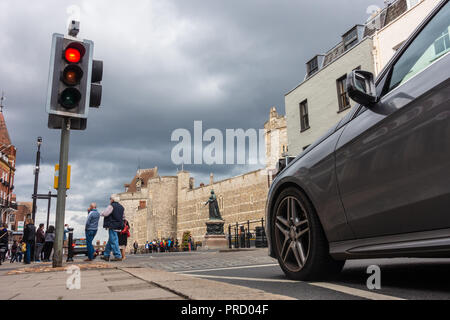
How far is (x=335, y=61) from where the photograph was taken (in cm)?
2012

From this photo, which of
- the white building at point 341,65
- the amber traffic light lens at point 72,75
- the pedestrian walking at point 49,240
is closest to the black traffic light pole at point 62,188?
the amber traffic light lens at point 72,75

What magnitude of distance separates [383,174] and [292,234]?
1070 millimetres

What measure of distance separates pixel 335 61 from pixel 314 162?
18.4 m

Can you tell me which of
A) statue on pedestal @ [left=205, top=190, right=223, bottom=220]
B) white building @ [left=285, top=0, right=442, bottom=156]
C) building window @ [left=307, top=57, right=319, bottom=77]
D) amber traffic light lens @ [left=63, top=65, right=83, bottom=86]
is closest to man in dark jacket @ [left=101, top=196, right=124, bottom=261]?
amber traffic light lens @ [left=63, top=65, right=83, bottom=86]

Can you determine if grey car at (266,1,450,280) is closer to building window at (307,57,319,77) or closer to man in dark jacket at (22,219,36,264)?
man in dark jacket at (22,219,36,264)

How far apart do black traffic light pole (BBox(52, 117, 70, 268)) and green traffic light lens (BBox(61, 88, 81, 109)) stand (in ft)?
1.94

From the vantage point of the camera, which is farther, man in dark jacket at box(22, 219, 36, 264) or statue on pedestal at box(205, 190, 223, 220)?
statue on pedestal at box(205, 190, 223, 220)

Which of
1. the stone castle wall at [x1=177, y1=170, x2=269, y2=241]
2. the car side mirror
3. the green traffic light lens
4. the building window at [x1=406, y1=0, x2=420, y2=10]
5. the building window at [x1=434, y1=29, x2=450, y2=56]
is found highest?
the building window at [x1=406, y1=0, x2=420, y2=10]

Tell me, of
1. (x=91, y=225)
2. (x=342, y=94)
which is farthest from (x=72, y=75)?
(x=342, y=94)

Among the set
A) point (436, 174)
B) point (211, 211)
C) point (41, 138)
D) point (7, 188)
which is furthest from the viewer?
point (7, 188)

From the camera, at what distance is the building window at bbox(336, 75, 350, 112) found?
1904 cm

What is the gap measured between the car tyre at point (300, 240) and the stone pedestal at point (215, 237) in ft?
72.5
